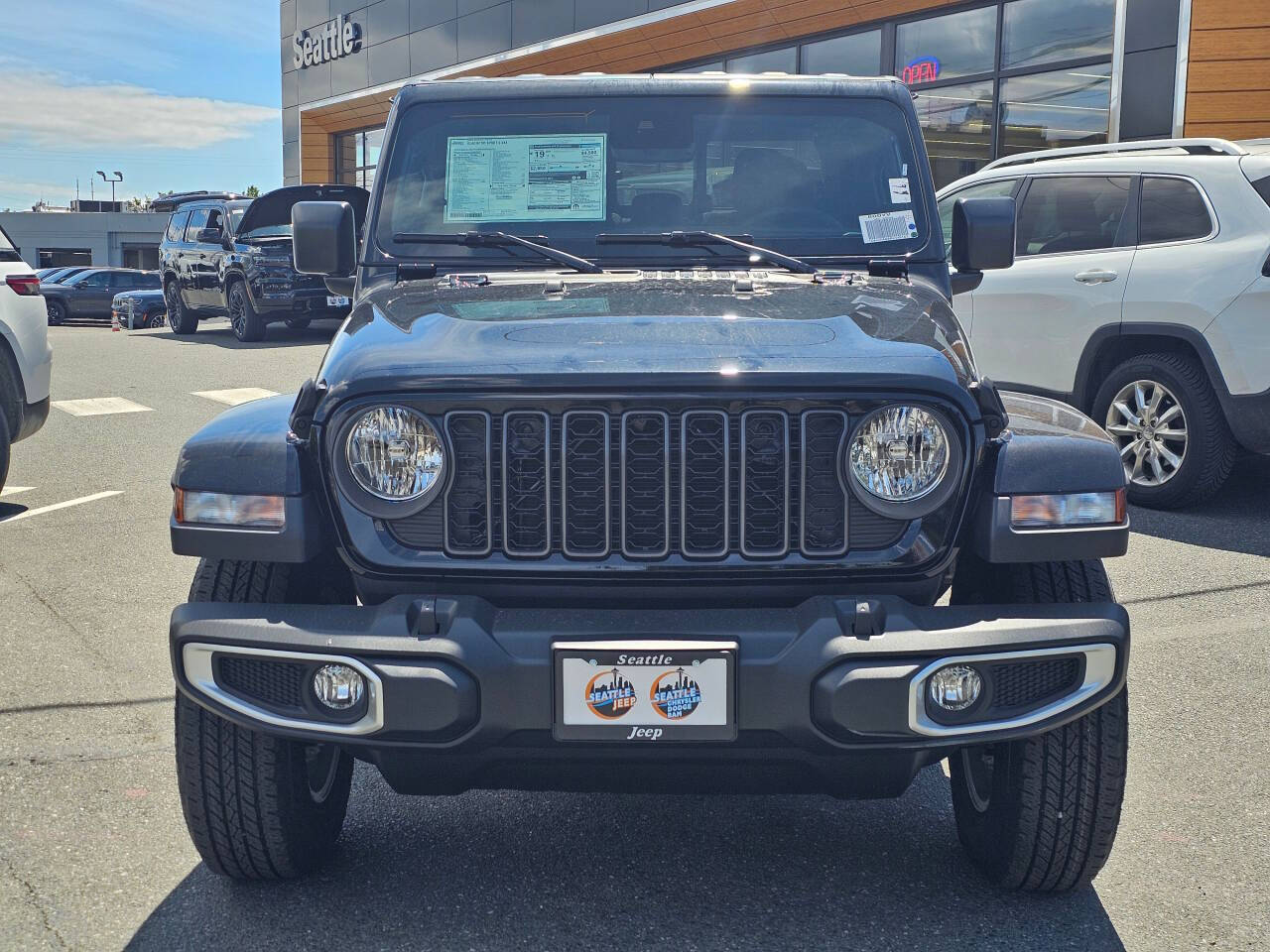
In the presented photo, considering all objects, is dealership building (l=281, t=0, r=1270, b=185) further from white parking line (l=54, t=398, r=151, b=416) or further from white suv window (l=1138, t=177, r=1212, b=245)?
white suv window (l=1138, t=177, r=1212, b=245)

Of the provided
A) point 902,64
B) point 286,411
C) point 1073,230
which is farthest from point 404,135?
point 902,64

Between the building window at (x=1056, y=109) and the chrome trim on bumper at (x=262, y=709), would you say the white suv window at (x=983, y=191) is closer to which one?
the building window at (x=1056, y=109)

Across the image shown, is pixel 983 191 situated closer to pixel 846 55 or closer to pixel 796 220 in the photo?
pixel 796 220

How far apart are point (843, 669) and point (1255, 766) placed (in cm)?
197

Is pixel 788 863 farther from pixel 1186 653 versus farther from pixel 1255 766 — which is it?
pixel 1186 653

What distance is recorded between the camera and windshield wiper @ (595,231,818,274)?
3.74 metres

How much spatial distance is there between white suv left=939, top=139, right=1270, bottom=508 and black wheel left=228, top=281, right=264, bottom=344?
12.6m

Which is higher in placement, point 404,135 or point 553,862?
point 404,135

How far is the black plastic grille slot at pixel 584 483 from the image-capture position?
270 centimetres

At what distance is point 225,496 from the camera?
2.78m

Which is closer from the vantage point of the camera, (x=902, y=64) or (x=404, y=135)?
(x=404, y=135)

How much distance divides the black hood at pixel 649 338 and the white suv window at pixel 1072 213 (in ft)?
15.4

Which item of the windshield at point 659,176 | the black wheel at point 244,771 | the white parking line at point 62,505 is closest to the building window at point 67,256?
the white parking line at point 62,505

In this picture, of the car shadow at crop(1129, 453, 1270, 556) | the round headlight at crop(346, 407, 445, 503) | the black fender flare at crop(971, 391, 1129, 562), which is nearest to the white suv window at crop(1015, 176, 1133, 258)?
the car shadow at crop(1129, 453, 1270, 556)
